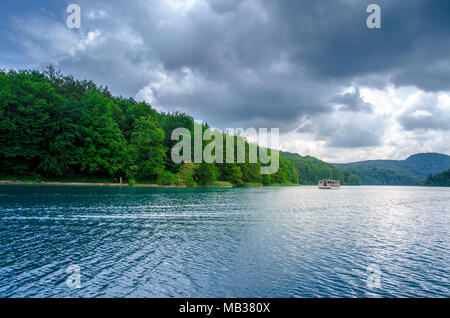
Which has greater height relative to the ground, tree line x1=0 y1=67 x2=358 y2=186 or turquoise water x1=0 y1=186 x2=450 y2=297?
tree line x1=0 y1=67 x2=358 y2=186

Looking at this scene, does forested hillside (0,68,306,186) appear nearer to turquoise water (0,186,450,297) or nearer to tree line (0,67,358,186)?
tree line (0,67,358,186)

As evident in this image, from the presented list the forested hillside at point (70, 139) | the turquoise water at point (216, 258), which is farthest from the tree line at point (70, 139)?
the turquoise water at point (216, 258)

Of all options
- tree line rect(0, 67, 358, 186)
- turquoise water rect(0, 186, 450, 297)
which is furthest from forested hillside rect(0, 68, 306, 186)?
turquoise water rect(0, 186, 450, 297)

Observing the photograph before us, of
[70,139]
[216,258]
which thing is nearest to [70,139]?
[70,139]

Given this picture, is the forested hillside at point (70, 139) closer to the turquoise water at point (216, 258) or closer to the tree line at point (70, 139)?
the tree line at point (70, 139)

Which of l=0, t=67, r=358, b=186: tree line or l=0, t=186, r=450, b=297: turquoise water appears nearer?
l=0, t=186, r=450, b=297: turquoise water

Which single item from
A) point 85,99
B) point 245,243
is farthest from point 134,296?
point 85,99

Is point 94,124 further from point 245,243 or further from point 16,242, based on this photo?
point 245,243

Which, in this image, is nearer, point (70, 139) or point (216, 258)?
point (216, 258)

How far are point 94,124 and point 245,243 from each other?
7496 cm

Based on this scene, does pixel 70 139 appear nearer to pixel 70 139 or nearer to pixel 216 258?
pixel 70 139

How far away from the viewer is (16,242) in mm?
15477

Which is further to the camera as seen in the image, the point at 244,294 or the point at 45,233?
the point at 45,233

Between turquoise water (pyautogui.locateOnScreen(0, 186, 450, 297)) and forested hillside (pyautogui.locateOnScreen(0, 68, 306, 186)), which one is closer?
turquoise water (pyautogui.locateOnScreen(0, 186, 450, 297))
